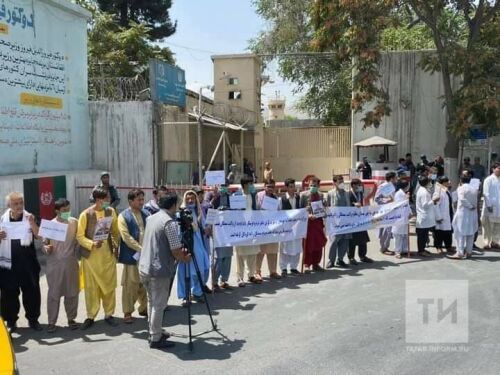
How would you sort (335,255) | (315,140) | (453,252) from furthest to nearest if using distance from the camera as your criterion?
(315,140) < (453,252) < (335,255)

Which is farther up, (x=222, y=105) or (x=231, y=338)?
(x=222, y=105)

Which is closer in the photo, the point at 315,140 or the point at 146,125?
the point at 146,125

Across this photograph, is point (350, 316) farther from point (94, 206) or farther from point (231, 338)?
point (94, 206)

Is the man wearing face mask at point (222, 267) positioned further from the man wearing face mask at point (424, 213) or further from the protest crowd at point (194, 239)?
the man wearing face mask at point (424, 213)

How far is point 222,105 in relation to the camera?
20625 millimetres

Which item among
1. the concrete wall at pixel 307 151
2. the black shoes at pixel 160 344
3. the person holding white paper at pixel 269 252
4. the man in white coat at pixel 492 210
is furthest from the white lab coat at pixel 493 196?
the concrete wall at pixel 307 151

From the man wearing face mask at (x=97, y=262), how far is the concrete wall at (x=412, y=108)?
1498 cm

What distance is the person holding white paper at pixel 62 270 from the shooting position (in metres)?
6.09

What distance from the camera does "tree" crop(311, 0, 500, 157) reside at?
13.7 meters

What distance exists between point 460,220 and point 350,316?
14.3ft

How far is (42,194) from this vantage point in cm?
1170

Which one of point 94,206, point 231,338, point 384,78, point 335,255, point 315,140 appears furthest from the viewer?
point 315,140

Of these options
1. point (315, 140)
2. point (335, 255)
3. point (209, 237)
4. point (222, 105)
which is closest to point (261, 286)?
point (209, 237)

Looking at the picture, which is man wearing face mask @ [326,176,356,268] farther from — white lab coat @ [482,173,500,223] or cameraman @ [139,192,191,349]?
cameraman @ [139,192,191,349]
